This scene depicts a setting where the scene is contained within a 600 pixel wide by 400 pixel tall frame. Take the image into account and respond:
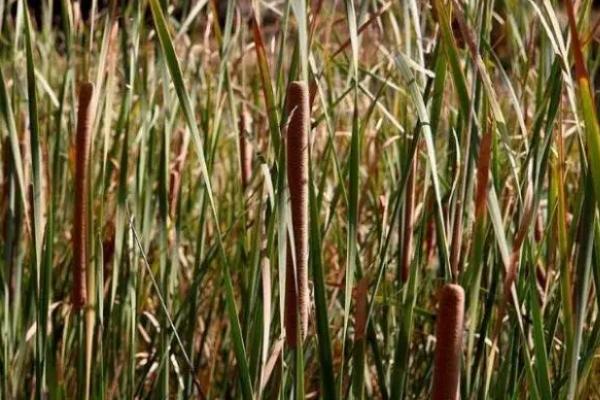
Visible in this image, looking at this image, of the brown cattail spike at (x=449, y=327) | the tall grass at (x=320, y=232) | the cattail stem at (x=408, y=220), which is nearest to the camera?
the brown cattail spike at (x=449, y=327)

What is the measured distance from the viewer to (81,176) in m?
0.92

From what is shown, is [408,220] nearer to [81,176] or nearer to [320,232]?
[320,232]

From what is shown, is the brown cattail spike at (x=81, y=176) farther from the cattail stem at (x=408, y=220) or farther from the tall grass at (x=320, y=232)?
the cattail stem at (x=408, y=220)

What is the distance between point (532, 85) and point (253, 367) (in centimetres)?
149

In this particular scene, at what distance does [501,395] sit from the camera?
1094 mm

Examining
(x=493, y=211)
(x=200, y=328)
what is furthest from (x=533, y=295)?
(x=200, y=328)

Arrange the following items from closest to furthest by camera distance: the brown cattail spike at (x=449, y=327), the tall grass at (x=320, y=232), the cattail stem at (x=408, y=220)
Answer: the brown cattail spike at (x=449, y=327) → the tall grass at (x=320, y=232) → the cattail stem at (x=408, y=220)

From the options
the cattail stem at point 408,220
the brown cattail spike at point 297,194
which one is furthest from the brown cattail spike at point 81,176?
the cattail stem at point 408,220

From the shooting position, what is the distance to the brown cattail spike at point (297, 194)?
78 cm

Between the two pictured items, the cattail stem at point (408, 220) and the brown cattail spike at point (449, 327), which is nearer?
the brown cattail spike at point (449, 327)

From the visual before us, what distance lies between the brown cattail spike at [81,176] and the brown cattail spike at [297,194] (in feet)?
0.59

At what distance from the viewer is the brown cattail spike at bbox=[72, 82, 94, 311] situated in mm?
903

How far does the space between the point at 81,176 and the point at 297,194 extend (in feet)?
0.71

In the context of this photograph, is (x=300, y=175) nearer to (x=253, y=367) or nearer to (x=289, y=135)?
(x=289, y=135)
